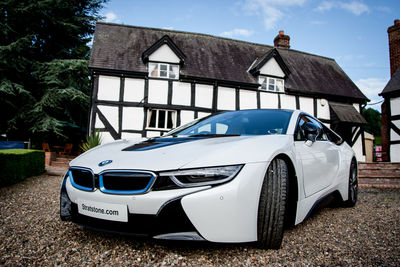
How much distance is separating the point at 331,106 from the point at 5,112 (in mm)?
17410

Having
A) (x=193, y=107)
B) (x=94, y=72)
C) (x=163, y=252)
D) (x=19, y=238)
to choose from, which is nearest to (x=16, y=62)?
(x=94, y=72)

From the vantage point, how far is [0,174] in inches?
182

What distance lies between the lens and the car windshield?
2.52 m

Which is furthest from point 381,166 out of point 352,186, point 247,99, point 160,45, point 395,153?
point 160,45

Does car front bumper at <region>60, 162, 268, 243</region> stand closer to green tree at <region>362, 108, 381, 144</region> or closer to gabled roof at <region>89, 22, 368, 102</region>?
gabled roof at <region>89, 22, 368, 102</region>

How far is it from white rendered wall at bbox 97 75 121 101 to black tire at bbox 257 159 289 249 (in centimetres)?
1016

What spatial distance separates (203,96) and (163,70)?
88.8 inches

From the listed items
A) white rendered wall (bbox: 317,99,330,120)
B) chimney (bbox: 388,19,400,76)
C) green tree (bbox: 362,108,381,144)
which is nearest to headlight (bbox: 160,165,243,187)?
white rendered wall (bbox: 317,99,330,120)

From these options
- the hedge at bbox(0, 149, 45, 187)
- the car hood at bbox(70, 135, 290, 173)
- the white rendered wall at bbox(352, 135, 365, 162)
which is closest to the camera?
the car hood at bbox(70, 135, 290, 173)

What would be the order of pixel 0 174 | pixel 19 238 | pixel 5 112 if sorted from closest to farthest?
pixel 19 238, pixel 0 174, pixel 5 112

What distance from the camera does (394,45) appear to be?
1417 cm

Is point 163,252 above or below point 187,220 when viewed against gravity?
below

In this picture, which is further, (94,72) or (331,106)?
(331,106)

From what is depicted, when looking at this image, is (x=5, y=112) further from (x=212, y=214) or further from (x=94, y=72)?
(x=212, y=214)
